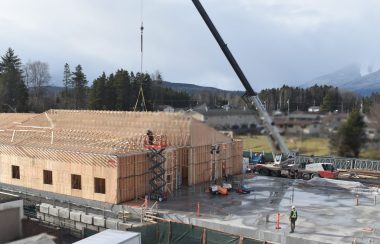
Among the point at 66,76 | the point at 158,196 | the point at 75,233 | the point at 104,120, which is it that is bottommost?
the point at 75,233

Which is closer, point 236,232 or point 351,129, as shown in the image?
point 351,129

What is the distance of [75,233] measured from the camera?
76.5 ft

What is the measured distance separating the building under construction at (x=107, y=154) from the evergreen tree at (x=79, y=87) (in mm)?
47159

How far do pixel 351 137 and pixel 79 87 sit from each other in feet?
265

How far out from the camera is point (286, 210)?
23.3 m

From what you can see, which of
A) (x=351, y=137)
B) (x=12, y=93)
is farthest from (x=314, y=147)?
(x=12, y=93)

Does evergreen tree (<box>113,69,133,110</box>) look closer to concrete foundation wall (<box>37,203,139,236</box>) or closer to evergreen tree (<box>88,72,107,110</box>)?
evergreen tree (<box>88,72,107,110</box>)

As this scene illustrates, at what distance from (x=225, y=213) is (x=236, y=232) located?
9.31ft

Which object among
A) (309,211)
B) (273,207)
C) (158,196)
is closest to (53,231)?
(158,196)

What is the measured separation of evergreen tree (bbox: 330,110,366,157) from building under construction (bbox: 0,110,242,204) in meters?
16.5

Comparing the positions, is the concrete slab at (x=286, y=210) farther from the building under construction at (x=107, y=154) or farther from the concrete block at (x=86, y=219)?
the concrete block at (x=86, y=219)

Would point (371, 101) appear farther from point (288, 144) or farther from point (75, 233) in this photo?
point (75, 233)

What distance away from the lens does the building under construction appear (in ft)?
83.0

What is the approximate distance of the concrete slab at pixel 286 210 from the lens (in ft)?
62.9
